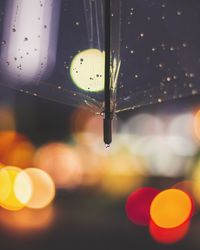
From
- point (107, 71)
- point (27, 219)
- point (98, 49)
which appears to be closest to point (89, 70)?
point (98, 49)

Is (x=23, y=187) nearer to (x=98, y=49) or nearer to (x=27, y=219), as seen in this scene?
(x=27, y=219)

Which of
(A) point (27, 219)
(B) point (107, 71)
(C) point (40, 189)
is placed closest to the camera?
(B) point (107, 71)

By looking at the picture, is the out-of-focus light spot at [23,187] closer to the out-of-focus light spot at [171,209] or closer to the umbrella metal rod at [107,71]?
the out-of-focus light spot at [171,209]

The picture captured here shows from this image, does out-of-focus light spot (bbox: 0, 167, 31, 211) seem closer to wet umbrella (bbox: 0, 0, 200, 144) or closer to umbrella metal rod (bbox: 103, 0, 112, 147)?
wet umbrella (bbox: 0, 0, 200, 144)

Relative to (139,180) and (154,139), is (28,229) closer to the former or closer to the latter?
(139,180)

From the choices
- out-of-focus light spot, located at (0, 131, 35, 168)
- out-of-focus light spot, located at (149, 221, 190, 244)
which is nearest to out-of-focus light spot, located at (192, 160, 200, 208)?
out-of-focus light spot, located at (149, 221, 190, 244)

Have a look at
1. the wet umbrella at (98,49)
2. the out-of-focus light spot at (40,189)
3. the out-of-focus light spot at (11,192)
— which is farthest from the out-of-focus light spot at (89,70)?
the out-of-focus light spot at (40,189)
